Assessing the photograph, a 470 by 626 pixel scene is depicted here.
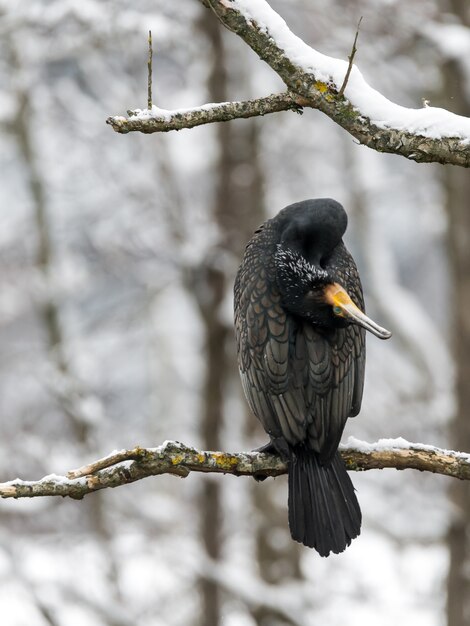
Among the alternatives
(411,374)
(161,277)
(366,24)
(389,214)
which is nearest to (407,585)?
(411,374)

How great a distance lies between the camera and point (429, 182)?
14.1m

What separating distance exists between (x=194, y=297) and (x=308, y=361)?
19.1 feet

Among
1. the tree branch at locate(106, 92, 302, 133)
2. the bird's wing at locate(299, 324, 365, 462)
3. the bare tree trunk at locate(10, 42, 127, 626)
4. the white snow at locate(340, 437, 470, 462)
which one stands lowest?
the white snow at locate(340, 437, 470, 462)

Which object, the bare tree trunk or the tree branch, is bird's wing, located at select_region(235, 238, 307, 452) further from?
the bare tree trunk

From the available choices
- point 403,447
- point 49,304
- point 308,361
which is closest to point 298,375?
point 308,361

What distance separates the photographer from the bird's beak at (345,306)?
3.27 metres

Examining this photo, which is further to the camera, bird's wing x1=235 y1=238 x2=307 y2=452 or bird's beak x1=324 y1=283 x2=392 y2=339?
bird's wing x1=235 y1=238 x2=307 y2=452

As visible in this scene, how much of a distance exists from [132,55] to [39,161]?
2.13 meters

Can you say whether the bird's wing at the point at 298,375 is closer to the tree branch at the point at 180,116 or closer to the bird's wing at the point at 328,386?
the bird's wing at the point at 328,386

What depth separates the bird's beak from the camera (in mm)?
3271

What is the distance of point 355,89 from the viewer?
3.05 m

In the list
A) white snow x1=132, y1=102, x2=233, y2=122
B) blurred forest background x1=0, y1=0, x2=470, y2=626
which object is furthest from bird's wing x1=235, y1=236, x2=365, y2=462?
blurred forest background x1=0, y1=0, x2=470, y2=626

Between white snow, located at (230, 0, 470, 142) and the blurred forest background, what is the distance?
5484 millimetres

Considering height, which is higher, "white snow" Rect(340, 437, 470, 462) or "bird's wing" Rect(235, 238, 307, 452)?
"bird's wing" Rect(235, 238, 307, 452)
